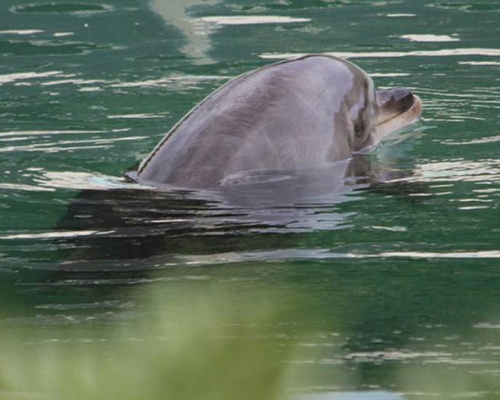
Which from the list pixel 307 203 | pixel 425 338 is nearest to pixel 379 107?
pixel 307 203

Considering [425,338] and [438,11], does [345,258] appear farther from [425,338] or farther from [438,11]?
[438,11]

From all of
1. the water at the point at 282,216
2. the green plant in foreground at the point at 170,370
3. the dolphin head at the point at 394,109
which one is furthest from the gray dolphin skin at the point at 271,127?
the green plant in foreground at the point at 170,370

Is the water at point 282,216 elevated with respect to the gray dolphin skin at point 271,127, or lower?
lower

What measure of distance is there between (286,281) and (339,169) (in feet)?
5.76

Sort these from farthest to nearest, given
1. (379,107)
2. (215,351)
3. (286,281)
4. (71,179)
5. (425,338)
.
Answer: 1. (379,107)
2. (71,179)
3. (286,281)
4. (425,338)
5. (215,351)

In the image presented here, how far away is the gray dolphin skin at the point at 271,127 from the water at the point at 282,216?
16 centimetres

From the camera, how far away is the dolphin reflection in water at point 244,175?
4918 mm

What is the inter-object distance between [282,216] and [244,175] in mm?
394

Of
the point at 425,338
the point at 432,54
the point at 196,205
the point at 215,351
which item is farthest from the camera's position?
the point at 432,54

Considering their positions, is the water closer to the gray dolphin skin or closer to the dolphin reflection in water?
the dolphin reflection in water

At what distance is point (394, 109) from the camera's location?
7.17 meters

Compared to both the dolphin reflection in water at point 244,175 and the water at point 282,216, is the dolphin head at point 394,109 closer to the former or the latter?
the water at point 282,216

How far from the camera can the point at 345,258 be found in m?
4.65

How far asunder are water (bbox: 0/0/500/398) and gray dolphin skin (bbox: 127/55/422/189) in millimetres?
160
